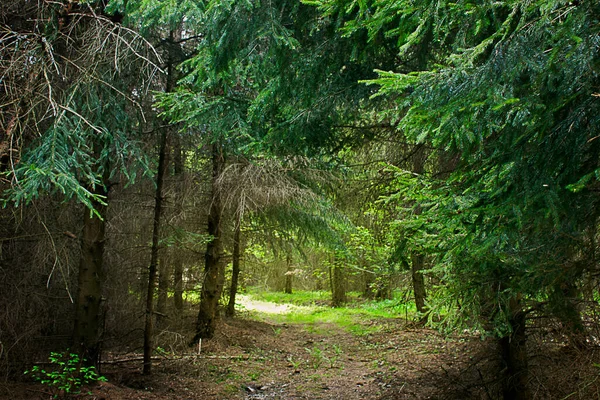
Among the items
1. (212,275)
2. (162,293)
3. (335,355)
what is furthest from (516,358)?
(162,293)

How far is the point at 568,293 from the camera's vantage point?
4.99 m

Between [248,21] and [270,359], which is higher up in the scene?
[248,21]

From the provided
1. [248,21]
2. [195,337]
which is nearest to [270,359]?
[195,337]

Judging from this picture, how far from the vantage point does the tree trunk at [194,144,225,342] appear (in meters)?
10.3

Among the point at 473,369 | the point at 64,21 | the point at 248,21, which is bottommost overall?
the point at 473,369

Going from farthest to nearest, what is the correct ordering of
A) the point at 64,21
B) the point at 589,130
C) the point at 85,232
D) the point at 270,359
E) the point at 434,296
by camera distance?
the point at 270,359 < the point at 85,232 < the point at 64,21 < the point at 434,296 < the point at 589,130

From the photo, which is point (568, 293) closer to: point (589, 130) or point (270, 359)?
point (589, 130)

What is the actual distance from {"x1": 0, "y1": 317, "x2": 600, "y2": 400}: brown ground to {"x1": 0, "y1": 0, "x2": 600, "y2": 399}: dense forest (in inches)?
4.7

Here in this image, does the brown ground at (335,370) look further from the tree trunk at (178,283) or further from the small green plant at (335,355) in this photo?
the tree trunk at (178,283)

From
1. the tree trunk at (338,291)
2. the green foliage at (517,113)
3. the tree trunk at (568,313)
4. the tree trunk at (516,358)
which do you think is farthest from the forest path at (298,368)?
the tree trunk at (338,291)

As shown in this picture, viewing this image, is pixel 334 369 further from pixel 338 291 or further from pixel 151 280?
pixel 338 291

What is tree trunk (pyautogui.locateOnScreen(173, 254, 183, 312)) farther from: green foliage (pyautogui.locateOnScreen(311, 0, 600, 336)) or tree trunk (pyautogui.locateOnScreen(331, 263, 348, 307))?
tree trunk (pyautogui.locateOnScreen(331, 263, 348, 307))

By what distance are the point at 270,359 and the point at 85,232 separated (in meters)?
5.01

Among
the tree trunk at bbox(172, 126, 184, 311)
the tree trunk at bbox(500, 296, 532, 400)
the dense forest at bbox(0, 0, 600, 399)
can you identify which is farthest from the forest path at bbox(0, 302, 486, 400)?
the tree trunk at bbox(172, 126, 184, 311)
